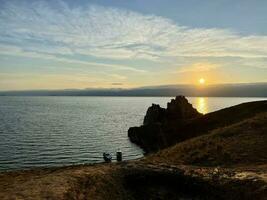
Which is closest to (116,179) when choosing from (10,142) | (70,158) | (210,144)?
(210,144)

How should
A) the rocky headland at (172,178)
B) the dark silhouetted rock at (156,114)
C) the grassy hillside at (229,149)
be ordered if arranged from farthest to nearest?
1. the dark silhouetted rock at (156,114)
2. the grassy hillside at (229,149)
3. the rocky headland at (172,178)

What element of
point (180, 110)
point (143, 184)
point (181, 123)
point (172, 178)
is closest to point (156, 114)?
point (180, 110)

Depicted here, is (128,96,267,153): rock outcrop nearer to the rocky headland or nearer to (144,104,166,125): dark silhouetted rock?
(144,104,166,125): dark silhouetted rock

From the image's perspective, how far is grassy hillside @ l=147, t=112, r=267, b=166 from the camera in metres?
26.1

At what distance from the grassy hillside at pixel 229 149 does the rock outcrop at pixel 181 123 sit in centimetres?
3103

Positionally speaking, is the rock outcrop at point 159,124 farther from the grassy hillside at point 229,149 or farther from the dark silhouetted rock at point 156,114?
the grassy hillside at point 229,149

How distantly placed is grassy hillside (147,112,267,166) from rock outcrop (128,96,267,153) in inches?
1222

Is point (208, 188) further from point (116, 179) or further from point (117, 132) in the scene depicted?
point (117, 132)

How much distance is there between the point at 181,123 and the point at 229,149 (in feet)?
182

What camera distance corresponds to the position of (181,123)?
83.4 m

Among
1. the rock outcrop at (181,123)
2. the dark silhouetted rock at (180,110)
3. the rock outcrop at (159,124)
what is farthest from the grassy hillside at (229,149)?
the dark silhouetted rock at (180,110)

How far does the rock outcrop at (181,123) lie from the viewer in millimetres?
69375

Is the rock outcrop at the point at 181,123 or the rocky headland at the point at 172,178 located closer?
the rocky headland at the point at 172,178

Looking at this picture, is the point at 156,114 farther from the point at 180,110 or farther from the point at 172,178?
the point at 172,178
